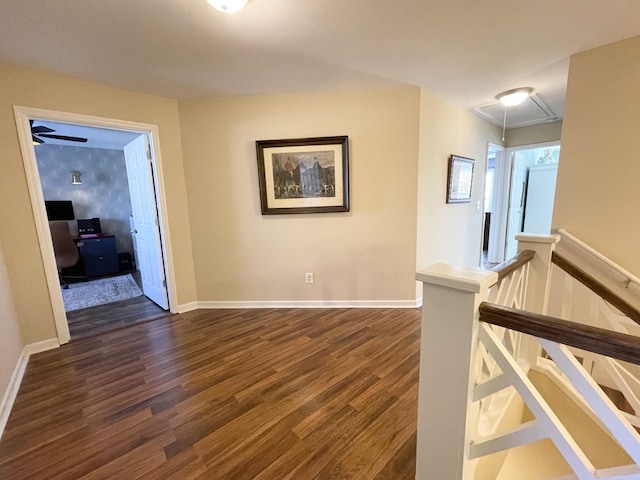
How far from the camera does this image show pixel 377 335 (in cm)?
253

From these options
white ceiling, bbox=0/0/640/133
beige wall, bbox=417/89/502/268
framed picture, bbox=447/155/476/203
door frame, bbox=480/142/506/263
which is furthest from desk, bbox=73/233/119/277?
door frame, bbox=480/142/506/263

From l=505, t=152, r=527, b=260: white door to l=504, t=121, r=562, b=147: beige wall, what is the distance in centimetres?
21

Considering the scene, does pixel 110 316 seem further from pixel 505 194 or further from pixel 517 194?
pixel 517 194

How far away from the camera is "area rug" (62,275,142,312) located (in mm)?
3588

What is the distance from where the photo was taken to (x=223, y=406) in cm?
173

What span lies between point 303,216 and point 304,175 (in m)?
0.43

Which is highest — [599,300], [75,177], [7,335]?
[75,177]

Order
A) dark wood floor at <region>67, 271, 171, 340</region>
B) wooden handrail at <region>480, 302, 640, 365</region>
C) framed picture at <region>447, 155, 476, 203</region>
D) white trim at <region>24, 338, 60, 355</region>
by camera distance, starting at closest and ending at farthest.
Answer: wooden handrail at <region>480, 302, 640, 365</region>
white trim at <region>24, 338, 60, 355</region>
dark wood floor at <region>67, 271, 171, 340</region>
framed picture at <region>447, 155, 476, 203</region>

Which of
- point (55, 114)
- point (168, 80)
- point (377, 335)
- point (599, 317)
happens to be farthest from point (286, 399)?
point (55, 114)

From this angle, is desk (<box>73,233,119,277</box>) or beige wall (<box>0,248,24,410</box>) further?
desk (<box>73,233,119,277</box>)

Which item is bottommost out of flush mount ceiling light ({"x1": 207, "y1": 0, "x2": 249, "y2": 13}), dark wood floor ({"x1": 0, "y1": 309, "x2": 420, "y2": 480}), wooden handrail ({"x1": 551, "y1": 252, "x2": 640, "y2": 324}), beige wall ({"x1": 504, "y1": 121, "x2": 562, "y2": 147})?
dark wood floor ({"x1": 0, "y1": 309, "x2": 420, "y2": 480})

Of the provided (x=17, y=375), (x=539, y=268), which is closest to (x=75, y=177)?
(x=17, y=375)

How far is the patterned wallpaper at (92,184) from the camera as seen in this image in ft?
15.6

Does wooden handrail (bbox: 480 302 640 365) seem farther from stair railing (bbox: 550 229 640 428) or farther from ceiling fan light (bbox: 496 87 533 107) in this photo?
ceiling fan light (bbox: 496 87 533 107)
